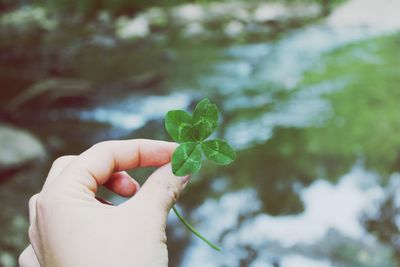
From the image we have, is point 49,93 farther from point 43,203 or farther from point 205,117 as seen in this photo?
point 205,117

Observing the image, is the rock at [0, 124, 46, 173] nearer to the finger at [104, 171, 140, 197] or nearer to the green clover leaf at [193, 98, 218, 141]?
the finger at [104, 171, 140, 197]

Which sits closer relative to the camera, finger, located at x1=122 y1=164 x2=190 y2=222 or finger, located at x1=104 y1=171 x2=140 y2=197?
finger, located at x1=122 y1=164 x2=190 y2=222

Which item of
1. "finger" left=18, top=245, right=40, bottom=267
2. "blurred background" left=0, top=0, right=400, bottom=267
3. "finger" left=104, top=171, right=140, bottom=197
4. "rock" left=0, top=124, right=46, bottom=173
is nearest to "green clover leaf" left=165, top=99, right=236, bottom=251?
"finger" left=104, top=171, right=140, bottom=197

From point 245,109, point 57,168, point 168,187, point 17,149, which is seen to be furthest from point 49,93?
point 168,187

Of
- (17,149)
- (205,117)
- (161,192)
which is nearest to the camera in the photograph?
(205,117)

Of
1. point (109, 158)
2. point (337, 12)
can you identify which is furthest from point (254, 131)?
point (337, 12)

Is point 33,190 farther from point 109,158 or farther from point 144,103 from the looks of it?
point 109,158
